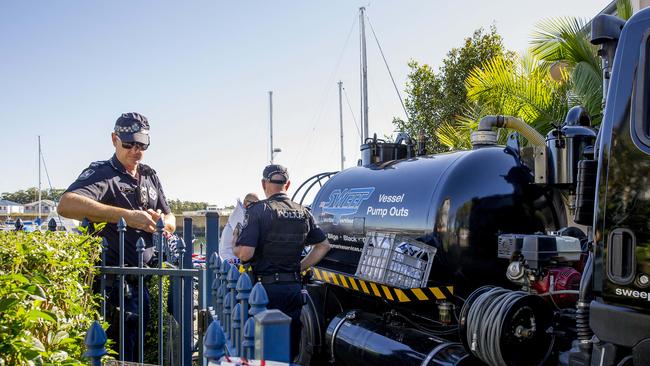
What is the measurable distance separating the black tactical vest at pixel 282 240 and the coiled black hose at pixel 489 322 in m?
1.97

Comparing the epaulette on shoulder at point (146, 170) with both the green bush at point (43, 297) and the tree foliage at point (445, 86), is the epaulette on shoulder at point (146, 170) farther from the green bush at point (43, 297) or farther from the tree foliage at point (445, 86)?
the tree foliage at point (445, 86)

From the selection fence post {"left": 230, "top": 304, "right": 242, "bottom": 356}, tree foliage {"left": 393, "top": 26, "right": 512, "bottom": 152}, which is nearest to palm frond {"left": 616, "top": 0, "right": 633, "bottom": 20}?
tree foliage {"left": 393, "top": 26, "right": 512, "bottom": 152}

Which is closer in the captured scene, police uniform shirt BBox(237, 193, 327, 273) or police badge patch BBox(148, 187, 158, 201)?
police badge patch BBox(148, 187, 158, 201)

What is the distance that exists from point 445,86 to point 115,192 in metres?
13.5

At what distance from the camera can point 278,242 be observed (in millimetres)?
5301

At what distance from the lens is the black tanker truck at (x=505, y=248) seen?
2809 millimetres

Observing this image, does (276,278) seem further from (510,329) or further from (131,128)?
(510,329)

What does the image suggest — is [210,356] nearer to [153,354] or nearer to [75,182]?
[75,182]

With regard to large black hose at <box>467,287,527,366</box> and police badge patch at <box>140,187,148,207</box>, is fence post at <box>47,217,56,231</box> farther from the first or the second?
large black hose at <box>467,287,527,366</box>

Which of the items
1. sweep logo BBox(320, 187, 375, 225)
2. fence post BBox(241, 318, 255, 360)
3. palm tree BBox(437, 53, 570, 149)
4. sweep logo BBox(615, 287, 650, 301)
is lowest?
→ fence post BBox(241, 318, 255, 360)

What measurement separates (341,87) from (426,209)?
90.2 ft

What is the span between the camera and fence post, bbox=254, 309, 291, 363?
205 centimetres

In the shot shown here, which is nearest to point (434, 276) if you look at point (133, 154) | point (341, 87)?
point (133, 154)

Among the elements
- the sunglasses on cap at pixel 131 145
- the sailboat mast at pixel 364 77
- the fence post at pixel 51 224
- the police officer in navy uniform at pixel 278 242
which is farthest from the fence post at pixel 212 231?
the sailboat mast at pixel 364 77
